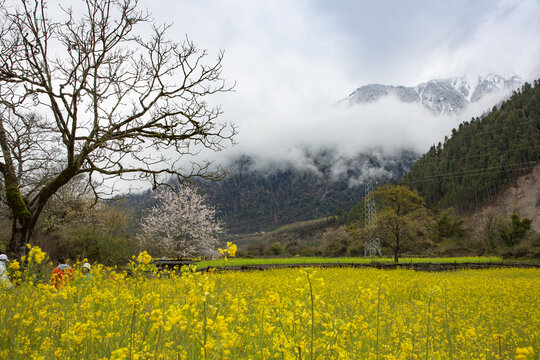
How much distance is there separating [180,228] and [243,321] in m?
27.6

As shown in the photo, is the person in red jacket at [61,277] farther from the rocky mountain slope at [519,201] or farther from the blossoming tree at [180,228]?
the rocky mountain slope at [519,201]

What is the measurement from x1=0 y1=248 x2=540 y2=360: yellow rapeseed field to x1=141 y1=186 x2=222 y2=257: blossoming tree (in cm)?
2219

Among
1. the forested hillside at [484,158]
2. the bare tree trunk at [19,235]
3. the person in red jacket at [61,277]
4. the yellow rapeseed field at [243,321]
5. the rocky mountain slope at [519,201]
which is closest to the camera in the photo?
the yellow rapeseed field at [243,321]

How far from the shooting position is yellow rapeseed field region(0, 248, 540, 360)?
80.7 inches

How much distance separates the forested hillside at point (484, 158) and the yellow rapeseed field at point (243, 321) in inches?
2557

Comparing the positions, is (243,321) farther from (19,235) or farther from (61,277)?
(19,235)

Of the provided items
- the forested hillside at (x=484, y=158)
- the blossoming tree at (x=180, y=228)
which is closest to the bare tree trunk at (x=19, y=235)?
the blossoming tree at (x=180, y=228)

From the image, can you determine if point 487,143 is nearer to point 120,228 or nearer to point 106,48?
point 120,228

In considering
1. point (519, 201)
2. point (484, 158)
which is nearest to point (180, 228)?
point (519, 201)

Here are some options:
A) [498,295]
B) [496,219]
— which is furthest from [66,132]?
[496,219]

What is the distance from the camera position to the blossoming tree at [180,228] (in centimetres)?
2862

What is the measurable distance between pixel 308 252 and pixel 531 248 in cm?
2579

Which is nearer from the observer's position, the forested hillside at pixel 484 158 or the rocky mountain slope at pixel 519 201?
the rocky mountain slope at pixel 519 201

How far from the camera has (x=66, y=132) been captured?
6496mm
